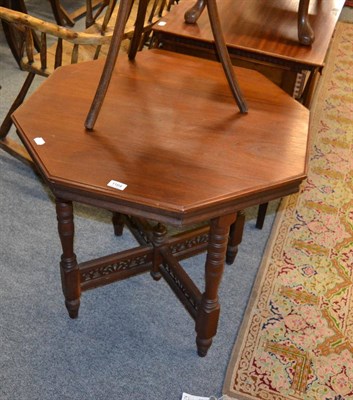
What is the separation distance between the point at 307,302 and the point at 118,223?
0.88 metres

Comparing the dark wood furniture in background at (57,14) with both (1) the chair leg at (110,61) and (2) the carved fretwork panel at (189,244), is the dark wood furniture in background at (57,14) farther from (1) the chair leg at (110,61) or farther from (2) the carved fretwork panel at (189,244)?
(1) the chair leg at (110,61)

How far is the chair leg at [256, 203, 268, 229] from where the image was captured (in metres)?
2.46

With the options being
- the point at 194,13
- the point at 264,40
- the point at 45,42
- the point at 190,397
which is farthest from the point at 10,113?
the point at 190,397

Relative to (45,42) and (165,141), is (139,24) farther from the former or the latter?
(45,42)

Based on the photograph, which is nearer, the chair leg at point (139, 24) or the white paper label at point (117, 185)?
the white paper label at point (117, 185)

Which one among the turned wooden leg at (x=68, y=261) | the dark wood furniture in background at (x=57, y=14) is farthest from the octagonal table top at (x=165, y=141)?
the dark wood furniture in background at (x=57, y=14)

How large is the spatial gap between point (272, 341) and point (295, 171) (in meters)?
0.81

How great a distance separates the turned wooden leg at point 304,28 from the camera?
2328 mm

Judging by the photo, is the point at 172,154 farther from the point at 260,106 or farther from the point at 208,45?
the point at 208,45

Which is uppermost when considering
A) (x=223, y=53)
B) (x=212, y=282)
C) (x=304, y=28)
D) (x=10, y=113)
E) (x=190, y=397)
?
(x=223, y=53)

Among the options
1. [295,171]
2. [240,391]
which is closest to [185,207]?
[295,171]

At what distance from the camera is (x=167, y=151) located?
1481 mm

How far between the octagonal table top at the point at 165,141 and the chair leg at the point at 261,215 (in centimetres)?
74

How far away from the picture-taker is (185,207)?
1.30 meters
